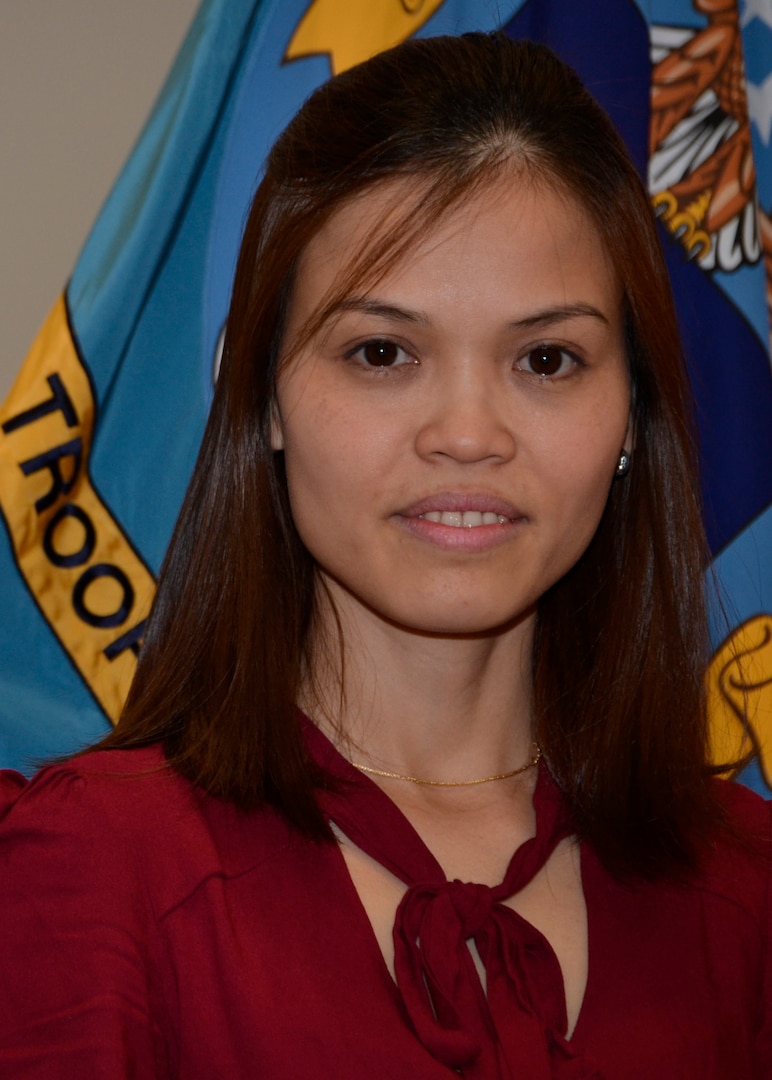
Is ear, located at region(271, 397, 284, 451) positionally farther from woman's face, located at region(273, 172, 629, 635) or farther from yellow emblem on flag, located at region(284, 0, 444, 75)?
yellow emblem on flag, located at region(284, 0, 444, 75)

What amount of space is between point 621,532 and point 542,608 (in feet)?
0.33

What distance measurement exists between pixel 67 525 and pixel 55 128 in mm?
643

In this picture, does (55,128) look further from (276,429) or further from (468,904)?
(468,904)

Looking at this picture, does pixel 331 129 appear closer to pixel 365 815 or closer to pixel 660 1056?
pixel 365 815

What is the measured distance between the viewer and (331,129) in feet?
3.74

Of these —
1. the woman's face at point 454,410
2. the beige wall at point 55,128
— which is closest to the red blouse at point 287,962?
the woman's face at point 454,410

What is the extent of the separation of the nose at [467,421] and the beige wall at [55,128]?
990 mm

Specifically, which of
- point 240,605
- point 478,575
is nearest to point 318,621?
point 240,605

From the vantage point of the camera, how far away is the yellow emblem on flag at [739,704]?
1644mm

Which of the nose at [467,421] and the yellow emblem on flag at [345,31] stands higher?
the yellow emblem on flag at [345,31]

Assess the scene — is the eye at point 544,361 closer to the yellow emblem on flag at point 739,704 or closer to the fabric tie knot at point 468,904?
the fabric tie knot at point 468,904

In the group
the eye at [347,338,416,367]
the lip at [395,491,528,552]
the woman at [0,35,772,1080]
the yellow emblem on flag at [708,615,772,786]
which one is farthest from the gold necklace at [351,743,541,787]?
the yellow emblem on flag at [708,615,772,786]

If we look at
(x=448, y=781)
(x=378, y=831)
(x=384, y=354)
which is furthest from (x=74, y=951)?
(x=384, y=354)

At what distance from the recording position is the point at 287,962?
3.39 ft
